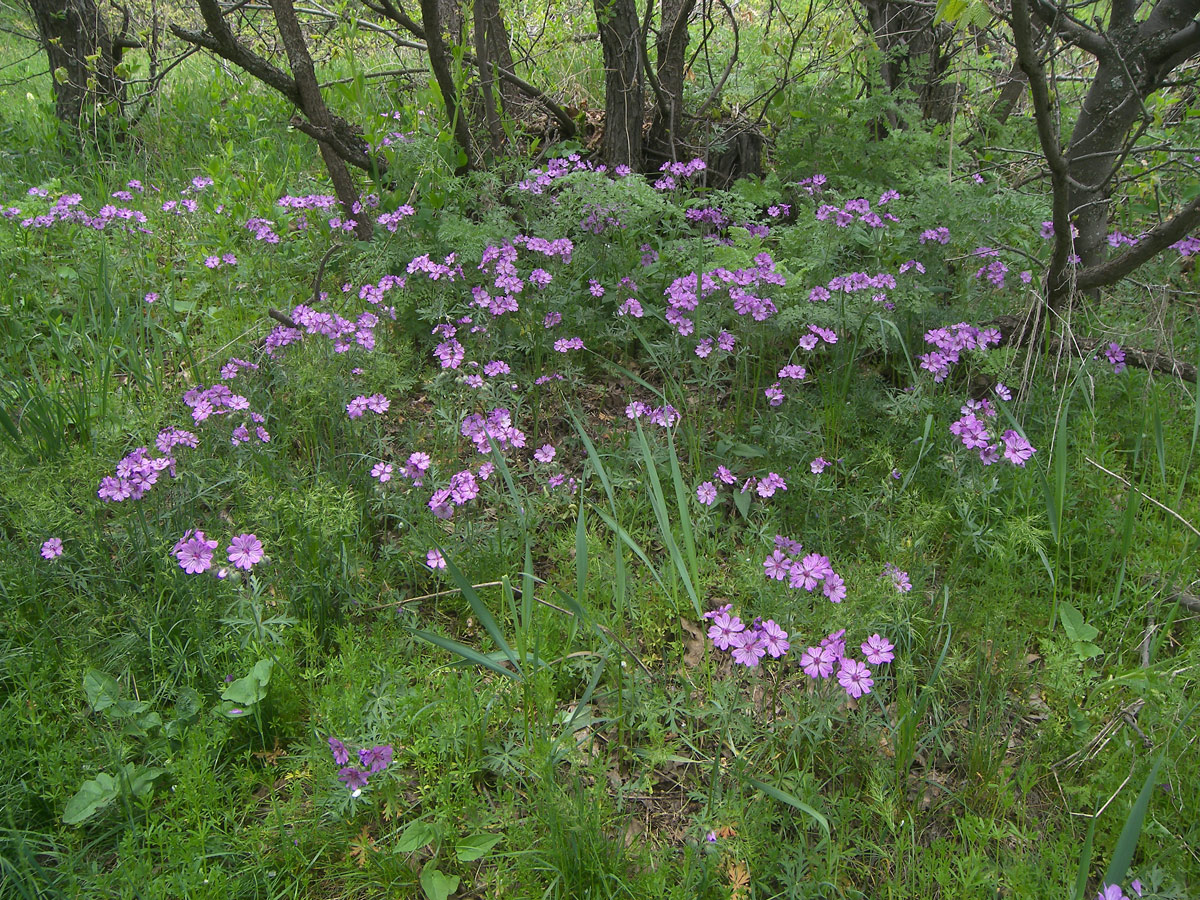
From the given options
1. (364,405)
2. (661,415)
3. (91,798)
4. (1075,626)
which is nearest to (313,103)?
(364,405)

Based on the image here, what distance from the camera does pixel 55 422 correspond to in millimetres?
2623

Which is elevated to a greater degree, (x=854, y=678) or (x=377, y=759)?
(x=854, y=678)

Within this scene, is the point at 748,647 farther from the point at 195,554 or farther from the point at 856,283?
the point at 856,283

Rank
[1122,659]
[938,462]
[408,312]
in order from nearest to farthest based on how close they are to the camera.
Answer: [1122,659] < [938,462] < [408,312]

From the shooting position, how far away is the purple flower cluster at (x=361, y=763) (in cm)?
171

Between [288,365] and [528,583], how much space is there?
1.53 m

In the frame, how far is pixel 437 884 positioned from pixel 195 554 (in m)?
1.08

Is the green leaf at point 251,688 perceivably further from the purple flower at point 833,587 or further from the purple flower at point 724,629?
the purple flower at point 833,587

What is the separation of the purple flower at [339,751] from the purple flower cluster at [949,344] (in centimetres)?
215

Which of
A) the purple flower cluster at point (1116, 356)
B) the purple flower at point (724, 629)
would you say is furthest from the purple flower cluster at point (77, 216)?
the purple flower cluster at point (1116, 356)

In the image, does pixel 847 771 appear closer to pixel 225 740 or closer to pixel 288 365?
pixel 225 740

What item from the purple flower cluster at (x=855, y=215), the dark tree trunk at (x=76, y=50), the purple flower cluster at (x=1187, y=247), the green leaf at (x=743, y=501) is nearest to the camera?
the green leaf at (x=743, y=501)

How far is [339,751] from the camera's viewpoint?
1.74 meters

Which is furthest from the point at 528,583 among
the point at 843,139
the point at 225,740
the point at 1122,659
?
the point at 843,139
